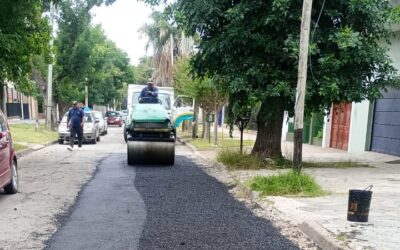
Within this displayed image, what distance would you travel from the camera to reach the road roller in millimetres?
13656

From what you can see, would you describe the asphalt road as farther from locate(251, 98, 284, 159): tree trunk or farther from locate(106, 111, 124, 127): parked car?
locate(106, 111, 124, 127): parked car

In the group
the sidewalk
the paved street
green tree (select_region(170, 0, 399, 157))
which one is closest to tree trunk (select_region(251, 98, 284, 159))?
green tree (select_region(170, 0, 399, 157))

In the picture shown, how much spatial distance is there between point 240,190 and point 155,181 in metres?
2.11

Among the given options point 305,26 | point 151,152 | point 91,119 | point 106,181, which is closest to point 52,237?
point 106,181

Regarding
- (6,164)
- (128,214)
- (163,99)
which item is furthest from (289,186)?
(163,99)

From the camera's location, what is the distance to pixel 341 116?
65.5 ft

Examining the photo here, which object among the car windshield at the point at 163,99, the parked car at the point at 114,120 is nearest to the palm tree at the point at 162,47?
the parked car at the point at 114,120

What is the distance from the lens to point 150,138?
13.7 metres

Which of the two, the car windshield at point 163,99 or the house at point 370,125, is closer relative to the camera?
the house at point 370,125

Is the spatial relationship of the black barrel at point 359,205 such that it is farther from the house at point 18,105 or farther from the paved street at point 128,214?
the house at point 18,105

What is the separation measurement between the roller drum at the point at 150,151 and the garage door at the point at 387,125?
7.91 metres

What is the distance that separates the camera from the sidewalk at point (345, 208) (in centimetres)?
597

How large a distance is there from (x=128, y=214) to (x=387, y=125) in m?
12.2

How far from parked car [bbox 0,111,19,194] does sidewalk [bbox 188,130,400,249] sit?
4665 millimetres
